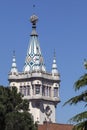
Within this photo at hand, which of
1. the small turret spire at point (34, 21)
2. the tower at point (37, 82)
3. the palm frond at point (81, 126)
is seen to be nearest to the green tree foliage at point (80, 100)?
the palm frond at point (81, 126)

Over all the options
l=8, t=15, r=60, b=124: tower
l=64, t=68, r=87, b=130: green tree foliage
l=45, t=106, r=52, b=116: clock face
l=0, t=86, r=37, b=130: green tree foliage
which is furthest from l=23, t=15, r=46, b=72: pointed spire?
l=64, t=68, r=87, b=130: green tree foliage

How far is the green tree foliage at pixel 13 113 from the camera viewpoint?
55.1 meters

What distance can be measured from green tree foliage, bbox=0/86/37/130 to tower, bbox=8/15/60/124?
71302 mm

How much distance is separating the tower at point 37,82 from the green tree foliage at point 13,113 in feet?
234

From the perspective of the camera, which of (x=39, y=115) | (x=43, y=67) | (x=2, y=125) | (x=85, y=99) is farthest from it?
(x=43, y=67)

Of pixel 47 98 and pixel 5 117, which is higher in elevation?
pixel 47 98

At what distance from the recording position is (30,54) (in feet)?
458

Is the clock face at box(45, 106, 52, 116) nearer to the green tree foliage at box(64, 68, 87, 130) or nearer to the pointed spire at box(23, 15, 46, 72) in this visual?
the pointed spire at box(23, 15, 46, 72)

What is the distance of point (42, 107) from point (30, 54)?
1301 centimetres

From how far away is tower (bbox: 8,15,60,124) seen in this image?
134 meters

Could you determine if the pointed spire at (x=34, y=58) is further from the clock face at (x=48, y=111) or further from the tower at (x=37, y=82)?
the clock face at (x=48, y=111)

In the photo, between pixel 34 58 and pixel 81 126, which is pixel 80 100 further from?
pixel 34 58

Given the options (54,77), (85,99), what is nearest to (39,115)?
(54,77)

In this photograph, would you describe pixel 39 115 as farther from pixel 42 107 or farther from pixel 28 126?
pixel 28 126
